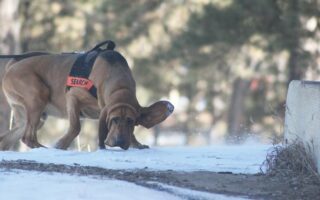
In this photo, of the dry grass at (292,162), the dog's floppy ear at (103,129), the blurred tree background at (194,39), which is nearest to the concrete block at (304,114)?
the dry grass at (292,162)

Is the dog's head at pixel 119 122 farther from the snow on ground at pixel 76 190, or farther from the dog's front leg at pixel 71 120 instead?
the snow on ground at pixel 76 190

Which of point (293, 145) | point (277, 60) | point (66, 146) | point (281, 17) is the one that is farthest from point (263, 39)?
point (293, 145)

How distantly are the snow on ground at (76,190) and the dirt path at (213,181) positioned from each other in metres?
0.18

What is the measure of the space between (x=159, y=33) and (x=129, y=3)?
1517 millimetres

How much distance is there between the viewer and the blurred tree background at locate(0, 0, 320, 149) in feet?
71.5

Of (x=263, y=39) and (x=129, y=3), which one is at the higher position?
(x=129, y=3)

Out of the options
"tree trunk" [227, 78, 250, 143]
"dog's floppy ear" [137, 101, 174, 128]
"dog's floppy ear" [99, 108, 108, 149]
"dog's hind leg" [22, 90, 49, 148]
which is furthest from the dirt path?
"tree trunk" [227, 78, 250, 143]

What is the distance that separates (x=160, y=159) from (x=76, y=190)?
2.09 m

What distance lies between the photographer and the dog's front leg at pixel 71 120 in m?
8.95

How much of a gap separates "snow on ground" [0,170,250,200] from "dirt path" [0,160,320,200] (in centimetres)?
18

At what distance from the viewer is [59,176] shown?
6.02 meters

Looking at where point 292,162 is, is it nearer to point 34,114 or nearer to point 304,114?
point 304,114

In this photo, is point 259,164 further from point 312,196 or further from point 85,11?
point 85,11

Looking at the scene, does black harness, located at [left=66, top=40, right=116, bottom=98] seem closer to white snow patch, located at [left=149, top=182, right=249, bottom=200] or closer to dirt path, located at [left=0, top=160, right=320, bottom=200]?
dirt path, located at [left=0, top=160, right=320, bottom=200]
